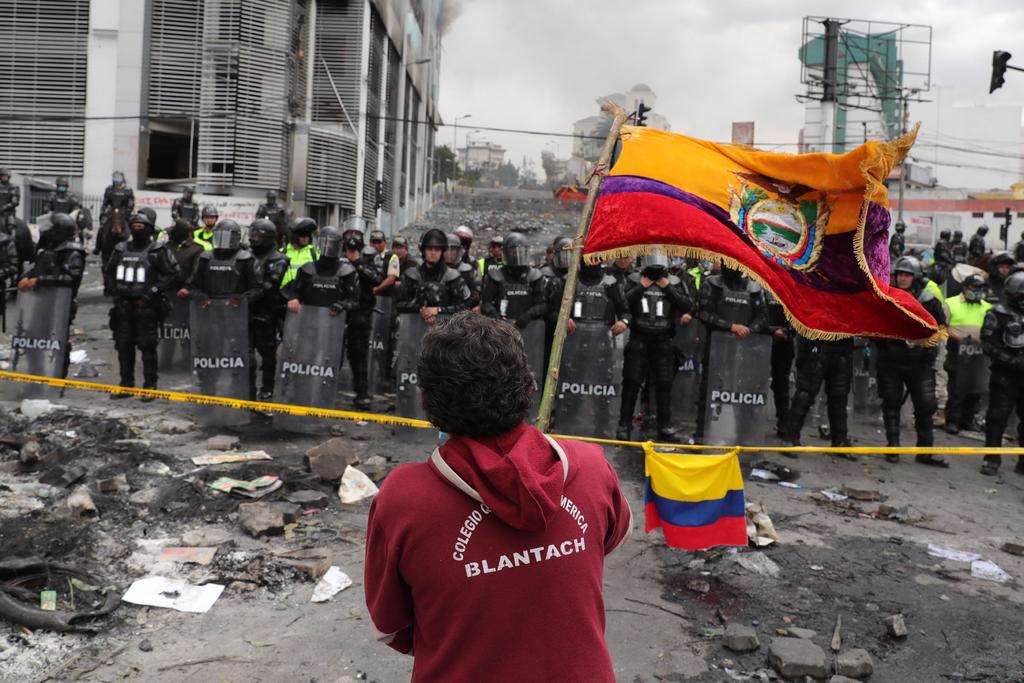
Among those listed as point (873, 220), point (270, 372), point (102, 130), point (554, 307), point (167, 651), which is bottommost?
point (167, 651)

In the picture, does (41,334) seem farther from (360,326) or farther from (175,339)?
(360,326)

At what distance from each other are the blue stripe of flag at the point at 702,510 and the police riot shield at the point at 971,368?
638 cm

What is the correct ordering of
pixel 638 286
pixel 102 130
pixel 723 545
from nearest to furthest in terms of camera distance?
pixel 723 545 < pixel 638 286 < pixel 102 130

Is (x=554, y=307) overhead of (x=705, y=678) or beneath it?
overhead

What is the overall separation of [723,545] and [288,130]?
20198 millimetres

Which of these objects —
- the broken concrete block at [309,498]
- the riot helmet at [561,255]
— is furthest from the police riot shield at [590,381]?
the broken concrete block at [309,498]

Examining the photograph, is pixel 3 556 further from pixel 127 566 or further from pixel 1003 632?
pixel 1003 632

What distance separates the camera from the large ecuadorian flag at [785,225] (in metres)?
5.16

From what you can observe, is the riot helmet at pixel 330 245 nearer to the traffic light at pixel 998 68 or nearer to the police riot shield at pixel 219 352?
the police riot shield at pixel 219 352

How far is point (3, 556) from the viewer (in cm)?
499

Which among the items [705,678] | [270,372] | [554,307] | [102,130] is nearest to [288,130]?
[102,130]

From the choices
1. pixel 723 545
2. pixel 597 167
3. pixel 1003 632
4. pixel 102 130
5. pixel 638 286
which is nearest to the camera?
pixel 597 167

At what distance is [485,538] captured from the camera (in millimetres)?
1863

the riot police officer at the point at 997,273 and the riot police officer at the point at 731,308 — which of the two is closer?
the riot police officer at the point at 731,308
